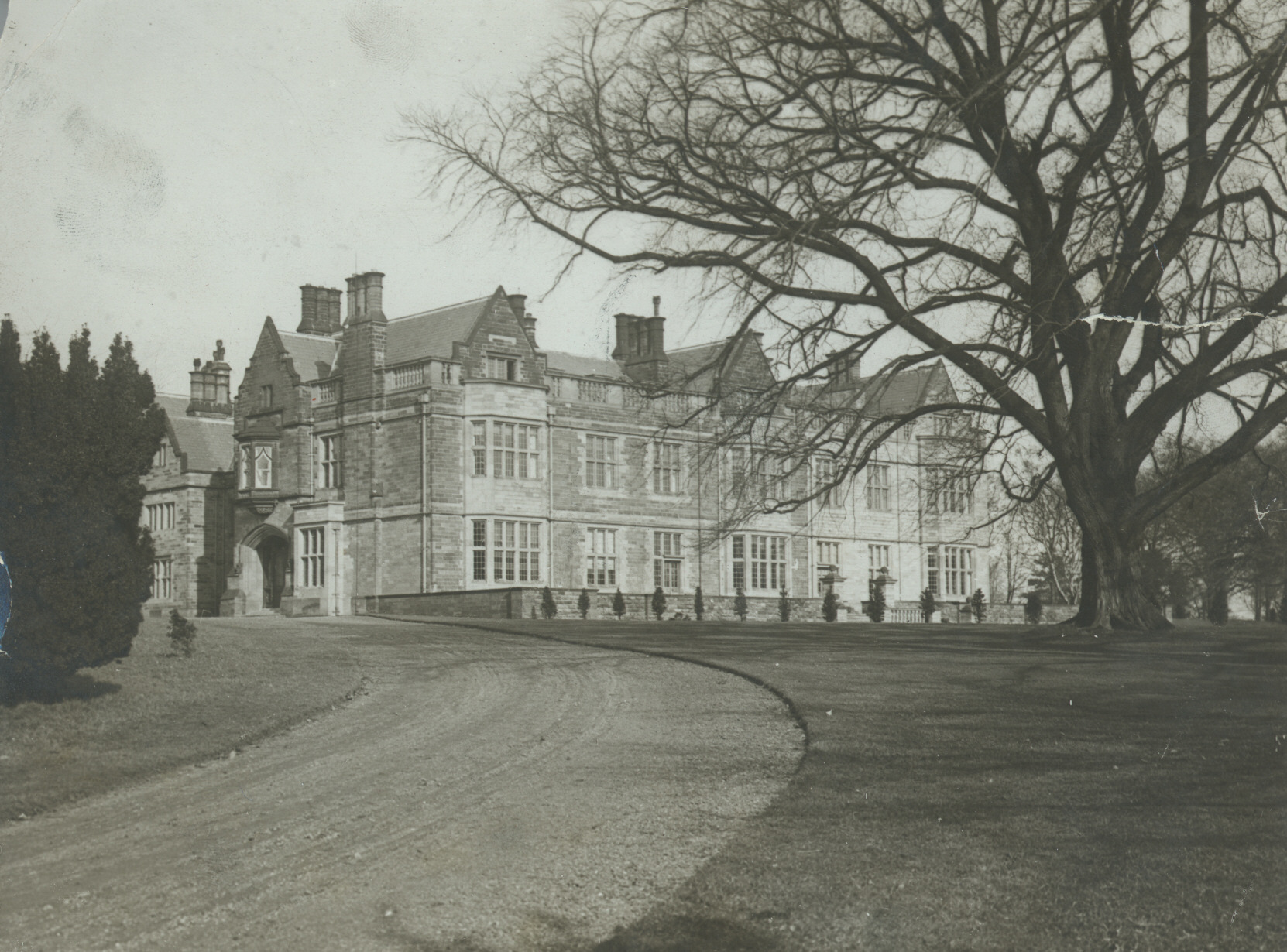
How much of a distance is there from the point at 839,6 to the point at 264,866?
1279 centimetres

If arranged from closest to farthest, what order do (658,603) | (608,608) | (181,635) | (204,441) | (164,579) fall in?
1. (181,635)
2. (658,603)
3. (608,608)
4. (164,579)
5. (204,441)

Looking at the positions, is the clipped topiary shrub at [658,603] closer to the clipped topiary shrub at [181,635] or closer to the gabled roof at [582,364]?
the gabled roof at [582,364]

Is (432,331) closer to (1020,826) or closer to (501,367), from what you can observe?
(501,367)

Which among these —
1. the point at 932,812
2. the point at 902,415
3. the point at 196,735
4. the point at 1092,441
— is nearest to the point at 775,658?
the point at 902,415

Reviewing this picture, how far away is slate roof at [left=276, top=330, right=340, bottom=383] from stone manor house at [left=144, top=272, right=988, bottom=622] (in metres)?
0.09

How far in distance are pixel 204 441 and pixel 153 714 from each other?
36.9 metres

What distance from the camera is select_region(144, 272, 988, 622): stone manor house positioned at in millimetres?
36938

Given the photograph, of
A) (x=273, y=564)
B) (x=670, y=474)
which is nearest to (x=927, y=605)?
(x=670, y=474)

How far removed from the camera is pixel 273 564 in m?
41.3

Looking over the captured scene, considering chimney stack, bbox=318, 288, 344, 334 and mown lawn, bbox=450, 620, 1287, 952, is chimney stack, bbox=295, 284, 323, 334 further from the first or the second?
mown lawn, bbox=450, 620, 1287, 952

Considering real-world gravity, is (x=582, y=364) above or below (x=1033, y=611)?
Answer: above

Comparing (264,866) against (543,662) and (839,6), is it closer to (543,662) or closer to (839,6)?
(543,662)

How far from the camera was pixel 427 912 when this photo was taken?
6.20 m

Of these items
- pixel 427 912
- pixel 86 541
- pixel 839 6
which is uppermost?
pixel 839 6
